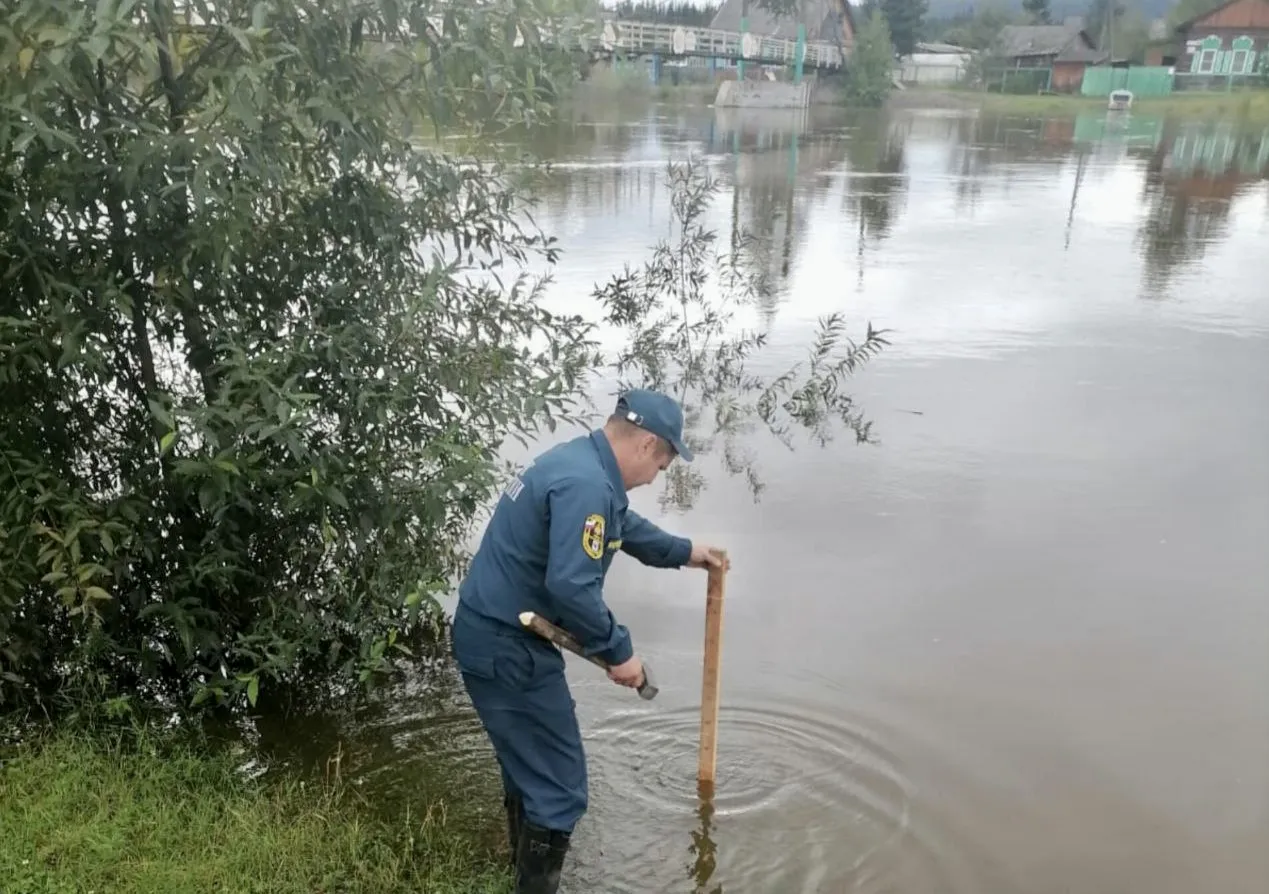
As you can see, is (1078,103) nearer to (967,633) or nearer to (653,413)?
(967,633)

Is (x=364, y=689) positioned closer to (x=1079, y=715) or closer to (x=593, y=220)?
(x=1079, y=715)

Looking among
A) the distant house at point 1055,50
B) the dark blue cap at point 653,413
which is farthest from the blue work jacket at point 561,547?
the distant house at point 1055,50

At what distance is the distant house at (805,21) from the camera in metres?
56.9

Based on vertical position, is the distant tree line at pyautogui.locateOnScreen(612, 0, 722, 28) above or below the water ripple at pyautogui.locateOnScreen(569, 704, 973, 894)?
above

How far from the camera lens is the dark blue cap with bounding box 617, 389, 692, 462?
304 centimetres

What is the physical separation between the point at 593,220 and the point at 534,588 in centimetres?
1287

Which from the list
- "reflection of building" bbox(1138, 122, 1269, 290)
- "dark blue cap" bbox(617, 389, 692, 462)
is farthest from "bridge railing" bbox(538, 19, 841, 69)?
"dark blue cap" bbox(617, 389, 692, 462)

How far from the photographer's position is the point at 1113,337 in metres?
10.3

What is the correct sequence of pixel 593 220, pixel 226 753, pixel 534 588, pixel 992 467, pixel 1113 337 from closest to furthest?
pixel 534 588, pixel 226 753, pixel 992 467, pixel 1113 337, pixel 593 220

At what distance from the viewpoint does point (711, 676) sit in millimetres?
3855

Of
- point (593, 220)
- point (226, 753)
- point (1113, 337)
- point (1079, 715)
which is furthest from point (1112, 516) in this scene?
point (593, 220)

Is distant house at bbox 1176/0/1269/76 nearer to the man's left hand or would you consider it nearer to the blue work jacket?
the man's left hand

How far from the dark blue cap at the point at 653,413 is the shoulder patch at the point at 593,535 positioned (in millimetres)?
326

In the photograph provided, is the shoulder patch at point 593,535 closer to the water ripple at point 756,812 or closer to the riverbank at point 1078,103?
the water ripple at point 756,812
